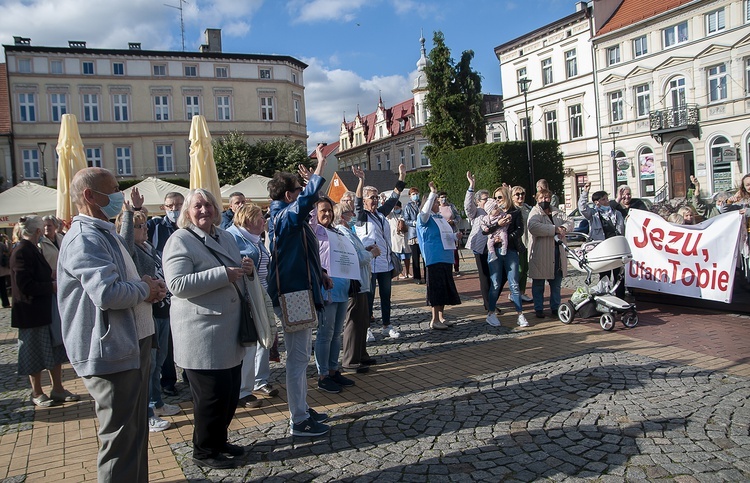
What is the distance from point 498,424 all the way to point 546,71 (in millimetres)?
44766

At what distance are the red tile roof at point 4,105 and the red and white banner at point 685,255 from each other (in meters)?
47.0

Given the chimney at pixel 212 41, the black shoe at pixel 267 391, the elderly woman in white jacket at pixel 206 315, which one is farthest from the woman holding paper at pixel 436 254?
the chimney at pixel 212 41

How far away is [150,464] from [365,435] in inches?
63.0

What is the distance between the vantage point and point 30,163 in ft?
143

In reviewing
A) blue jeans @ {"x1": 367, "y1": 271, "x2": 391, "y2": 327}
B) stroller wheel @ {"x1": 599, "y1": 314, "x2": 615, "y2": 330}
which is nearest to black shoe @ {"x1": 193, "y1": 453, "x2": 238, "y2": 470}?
blue jeans @ {"x1": 367, "y1": 271, "x2": 391, "y2": 327}

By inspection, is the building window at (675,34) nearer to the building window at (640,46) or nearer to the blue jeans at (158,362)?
the building window at (640,46)

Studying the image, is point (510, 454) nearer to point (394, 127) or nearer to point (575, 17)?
point (575, 17)

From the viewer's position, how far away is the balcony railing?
113ft

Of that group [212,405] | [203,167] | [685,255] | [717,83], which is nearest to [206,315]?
[212,405]

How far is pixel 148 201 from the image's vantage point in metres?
15.1

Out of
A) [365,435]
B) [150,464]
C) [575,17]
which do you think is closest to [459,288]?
[365,435]

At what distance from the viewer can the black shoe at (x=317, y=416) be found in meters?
4.62

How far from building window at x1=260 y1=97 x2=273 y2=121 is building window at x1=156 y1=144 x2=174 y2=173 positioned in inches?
320

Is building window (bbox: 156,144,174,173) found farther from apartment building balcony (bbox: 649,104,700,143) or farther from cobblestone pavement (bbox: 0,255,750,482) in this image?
cobblestone pavement (bbox: 0,255,750,482)
